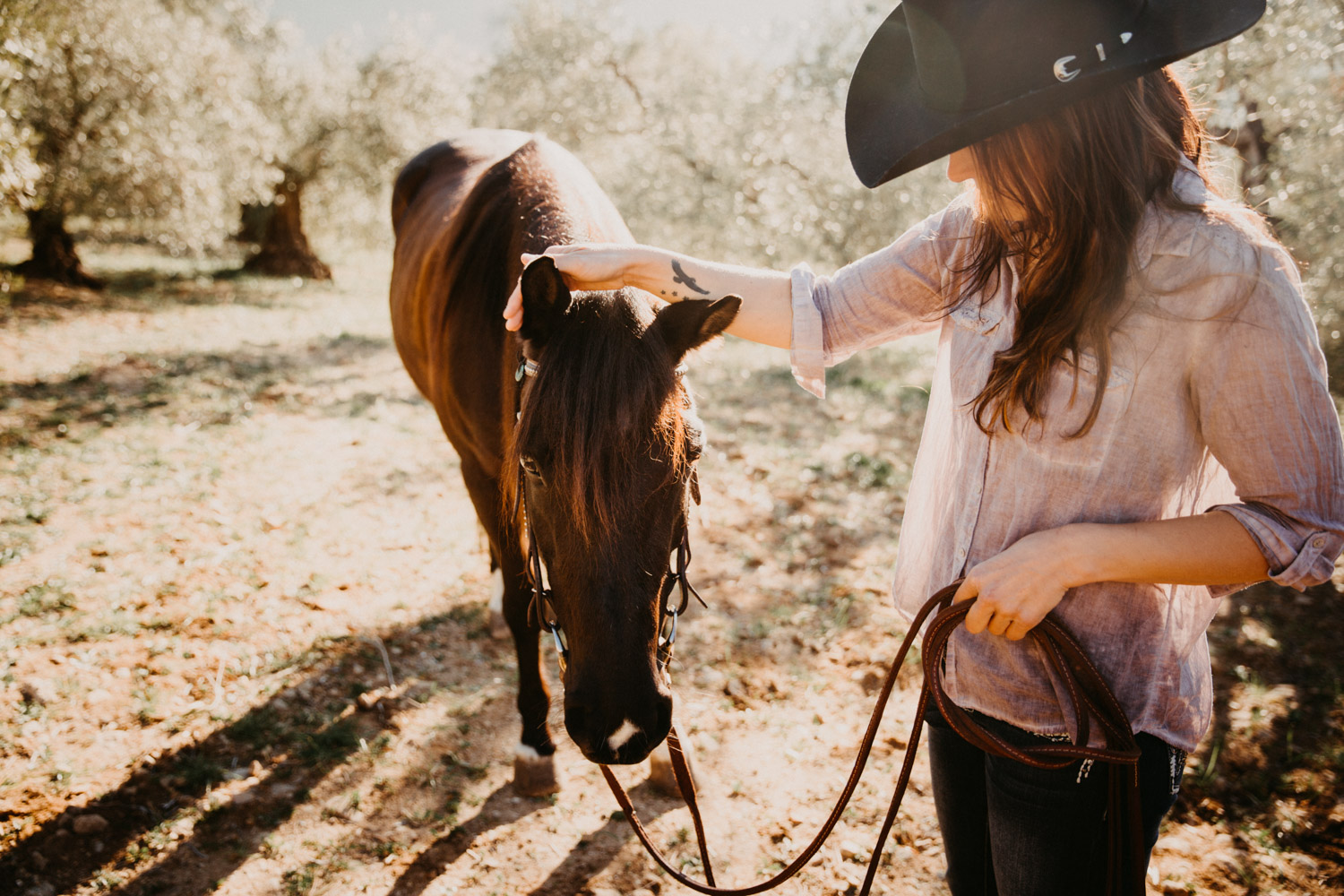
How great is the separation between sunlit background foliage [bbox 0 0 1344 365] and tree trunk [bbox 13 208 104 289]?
0.53 ft

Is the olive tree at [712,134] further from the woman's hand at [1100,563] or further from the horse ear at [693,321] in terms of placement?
the woman's hand at [1100,563]

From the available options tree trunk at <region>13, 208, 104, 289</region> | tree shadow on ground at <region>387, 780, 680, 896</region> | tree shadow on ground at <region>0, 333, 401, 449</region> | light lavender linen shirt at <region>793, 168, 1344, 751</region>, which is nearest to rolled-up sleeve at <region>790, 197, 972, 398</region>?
light lavender linen shirt at <region>793, 168, 1344, 751</region>

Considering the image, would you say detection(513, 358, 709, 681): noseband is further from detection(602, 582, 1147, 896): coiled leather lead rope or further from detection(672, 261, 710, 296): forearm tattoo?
detection(602, 582, 1147, 896): coiled leather lead rope

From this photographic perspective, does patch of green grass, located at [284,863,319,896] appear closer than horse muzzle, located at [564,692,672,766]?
No

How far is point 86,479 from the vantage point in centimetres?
477

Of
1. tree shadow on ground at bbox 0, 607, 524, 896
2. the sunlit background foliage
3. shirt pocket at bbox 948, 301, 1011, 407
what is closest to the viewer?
shirt pocket at bbox 948, 301, 1011, 407

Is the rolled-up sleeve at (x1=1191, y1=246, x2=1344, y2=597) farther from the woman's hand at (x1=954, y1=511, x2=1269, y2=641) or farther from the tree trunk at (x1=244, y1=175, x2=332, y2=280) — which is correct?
the tree trunk at (x1=244, y1=175, x2=332, y2=280)

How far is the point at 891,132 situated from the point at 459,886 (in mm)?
2710

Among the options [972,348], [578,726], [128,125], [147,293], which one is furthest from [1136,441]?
[147,293]

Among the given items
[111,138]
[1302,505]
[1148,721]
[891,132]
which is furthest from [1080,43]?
[111,138]

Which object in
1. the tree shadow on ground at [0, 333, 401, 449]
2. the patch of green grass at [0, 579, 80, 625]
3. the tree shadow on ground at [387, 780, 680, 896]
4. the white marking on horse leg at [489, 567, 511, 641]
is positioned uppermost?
the tree shadow on ground at [0, 333, 401, 449]

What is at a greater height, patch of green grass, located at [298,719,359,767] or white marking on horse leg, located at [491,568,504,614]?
white marking on horse leg, located at [491,568,504,614]

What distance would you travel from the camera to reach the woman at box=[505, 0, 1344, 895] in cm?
112

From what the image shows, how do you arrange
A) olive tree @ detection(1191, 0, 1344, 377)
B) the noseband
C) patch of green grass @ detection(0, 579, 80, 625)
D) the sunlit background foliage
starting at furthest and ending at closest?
the sunlit background foliage, olive tree @ detection(1191, 0, 1344, 377), patch of green grass @ detection(0, 579, 80, 625), the noseband
